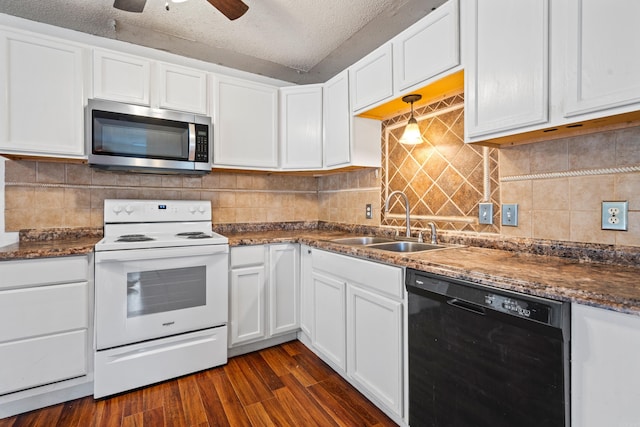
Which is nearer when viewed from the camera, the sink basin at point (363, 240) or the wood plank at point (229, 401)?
the wood plank at point (229, 401)

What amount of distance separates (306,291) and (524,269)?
1563 mm

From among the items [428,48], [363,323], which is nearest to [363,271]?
[363,323]

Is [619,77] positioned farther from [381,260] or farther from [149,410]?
[149,410]

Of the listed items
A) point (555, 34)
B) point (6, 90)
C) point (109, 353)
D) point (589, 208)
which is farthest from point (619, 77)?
point (6, 90)

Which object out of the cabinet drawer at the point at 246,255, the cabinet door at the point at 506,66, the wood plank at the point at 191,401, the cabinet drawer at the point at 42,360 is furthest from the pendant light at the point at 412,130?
the cabinet drawer at the point at 42,360

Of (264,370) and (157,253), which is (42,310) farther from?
(264,370)

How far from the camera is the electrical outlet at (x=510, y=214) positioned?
65.1 inches

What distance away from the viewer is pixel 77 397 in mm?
1850

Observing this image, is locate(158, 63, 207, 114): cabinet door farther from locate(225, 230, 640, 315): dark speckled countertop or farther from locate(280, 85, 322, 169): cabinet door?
locate(225, 230, 640, 315): dark speckled countertop

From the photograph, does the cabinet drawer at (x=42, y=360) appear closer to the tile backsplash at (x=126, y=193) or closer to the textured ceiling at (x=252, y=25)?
the tile backsplash at (x=126, y=193)

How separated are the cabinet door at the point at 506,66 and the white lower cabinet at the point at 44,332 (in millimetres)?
2292

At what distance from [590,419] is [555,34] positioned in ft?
4.33

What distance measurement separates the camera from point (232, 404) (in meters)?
1.78

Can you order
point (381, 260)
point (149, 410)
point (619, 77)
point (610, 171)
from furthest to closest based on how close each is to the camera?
point (149, 410) → point (381, 260) → point (610, 171) → point (619, 77)
